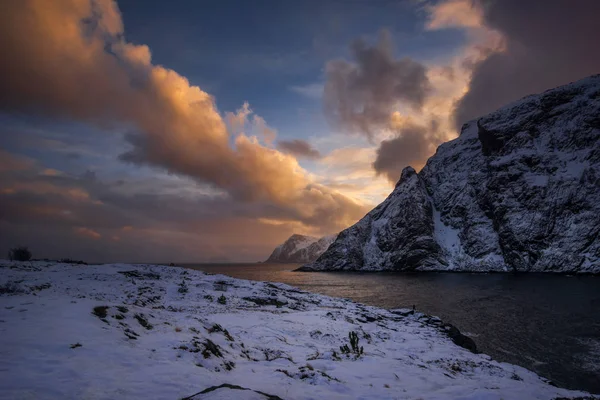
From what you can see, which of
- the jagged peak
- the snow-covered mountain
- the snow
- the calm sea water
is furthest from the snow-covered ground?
the jagged peak

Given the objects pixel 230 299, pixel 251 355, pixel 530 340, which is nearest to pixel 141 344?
pixel 251 355

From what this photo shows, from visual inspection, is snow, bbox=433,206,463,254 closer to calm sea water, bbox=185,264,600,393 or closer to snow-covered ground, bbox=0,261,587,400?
calm sea water, bbox=185,264,600,393

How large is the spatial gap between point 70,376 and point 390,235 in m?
127

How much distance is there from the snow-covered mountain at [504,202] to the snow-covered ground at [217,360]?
95.3m

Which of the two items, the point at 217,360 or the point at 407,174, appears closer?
the point at 217,360

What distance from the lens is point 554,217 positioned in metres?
87.3

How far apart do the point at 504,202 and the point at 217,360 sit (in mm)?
121599

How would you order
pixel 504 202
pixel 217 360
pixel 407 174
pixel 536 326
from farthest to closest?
1. pixel 407 174
2. pixel 504 202
3. pixel 536 326
4. pixel 217 360

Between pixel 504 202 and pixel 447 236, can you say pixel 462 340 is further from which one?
pixel 447 236

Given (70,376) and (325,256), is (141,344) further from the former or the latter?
(325,256)

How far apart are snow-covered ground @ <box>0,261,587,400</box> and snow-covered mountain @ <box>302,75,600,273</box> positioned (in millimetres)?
95306

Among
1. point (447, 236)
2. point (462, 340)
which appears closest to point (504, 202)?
point (447, 236)

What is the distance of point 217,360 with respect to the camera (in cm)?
948

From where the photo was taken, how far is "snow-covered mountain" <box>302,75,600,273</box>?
84875mm
